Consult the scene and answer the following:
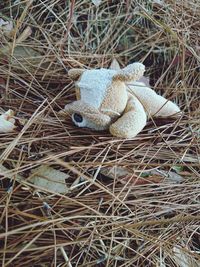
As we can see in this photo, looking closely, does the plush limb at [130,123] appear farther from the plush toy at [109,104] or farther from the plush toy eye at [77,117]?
the plush toy eye at [77,117]

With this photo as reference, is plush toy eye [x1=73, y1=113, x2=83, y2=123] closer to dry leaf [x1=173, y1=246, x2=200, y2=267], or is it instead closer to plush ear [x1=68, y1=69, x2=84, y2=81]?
plush ear [x1=68, y1=69, x2=84, y2=81]

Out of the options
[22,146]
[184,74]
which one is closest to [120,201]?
[22,146]

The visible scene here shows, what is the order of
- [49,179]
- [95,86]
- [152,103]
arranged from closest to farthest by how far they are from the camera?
1. [49,179]
2. [95,86]
3. [152,103]

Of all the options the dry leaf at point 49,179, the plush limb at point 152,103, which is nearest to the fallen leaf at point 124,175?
the dry leaf at point 49,179

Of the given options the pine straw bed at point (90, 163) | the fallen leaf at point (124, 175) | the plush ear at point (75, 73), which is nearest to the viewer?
the pine straw bed at point (90, 163)

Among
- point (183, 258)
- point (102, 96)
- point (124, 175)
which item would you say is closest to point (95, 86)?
point (102, 96)

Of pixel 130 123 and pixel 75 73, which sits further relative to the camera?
pixel 75 73

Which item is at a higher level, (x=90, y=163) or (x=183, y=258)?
(x=90, y=163)

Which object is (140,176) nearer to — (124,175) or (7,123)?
(124,175)
